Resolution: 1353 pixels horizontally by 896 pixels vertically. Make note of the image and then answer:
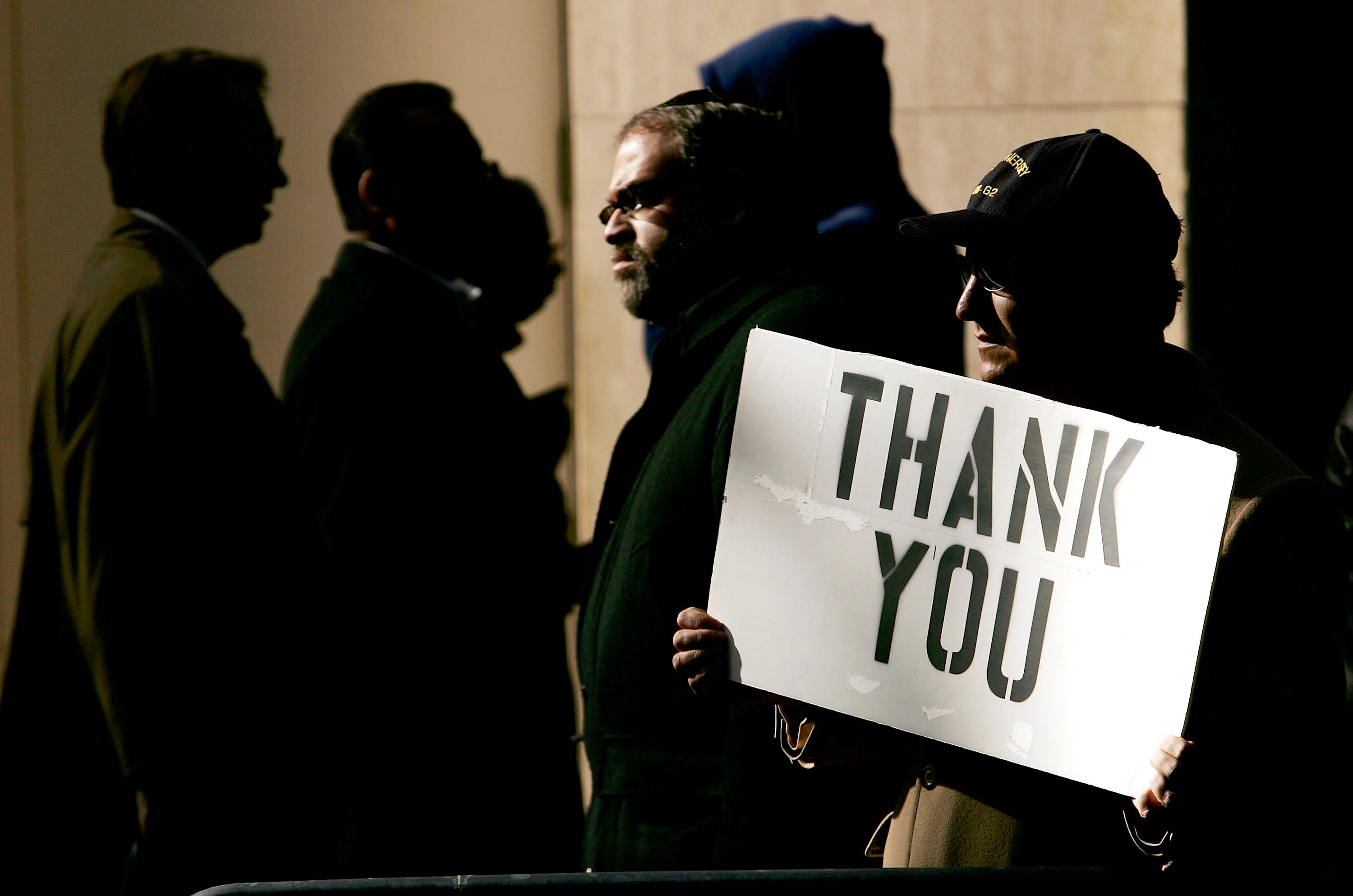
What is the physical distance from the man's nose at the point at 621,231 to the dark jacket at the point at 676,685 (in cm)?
42

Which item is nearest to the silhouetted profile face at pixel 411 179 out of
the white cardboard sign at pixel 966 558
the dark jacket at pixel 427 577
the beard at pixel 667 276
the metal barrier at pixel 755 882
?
the dark jacket at pixel 427 577

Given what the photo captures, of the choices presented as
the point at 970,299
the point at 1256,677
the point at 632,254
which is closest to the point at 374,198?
the point at 632,254

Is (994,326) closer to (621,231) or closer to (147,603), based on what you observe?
(621,231)

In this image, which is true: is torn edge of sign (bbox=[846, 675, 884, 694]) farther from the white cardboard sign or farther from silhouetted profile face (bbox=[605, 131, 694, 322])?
silhouetted profile face (bbox=[605, 131, 694, 322])

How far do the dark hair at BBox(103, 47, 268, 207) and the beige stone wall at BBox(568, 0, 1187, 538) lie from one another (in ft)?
5.84

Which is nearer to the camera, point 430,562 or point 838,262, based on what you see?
point 838,262

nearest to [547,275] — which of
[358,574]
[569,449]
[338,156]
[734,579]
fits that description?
[569,449]

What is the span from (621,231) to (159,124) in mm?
1171

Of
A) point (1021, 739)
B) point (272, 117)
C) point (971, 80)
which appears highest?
point (971, 80)

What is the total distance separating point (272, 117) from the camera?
16.1 ft

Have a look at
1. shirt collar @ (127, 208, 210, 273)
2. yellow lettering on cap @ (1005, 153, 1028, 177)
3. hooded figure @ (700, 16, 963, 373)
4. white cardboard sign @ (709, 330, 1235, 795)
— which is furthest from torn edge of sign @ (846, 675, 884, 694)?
shirt collar @ (127, 208, 210, 273)

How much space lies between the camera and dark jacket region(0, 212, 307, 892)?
2.93 meters

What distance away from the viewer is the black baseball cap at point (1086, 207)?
1822 millimetres

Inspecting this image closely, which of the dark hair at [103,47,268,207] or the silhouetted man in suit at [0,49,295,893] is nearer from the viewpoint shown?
the silhouetted man in suit at [0,49,295,893]
